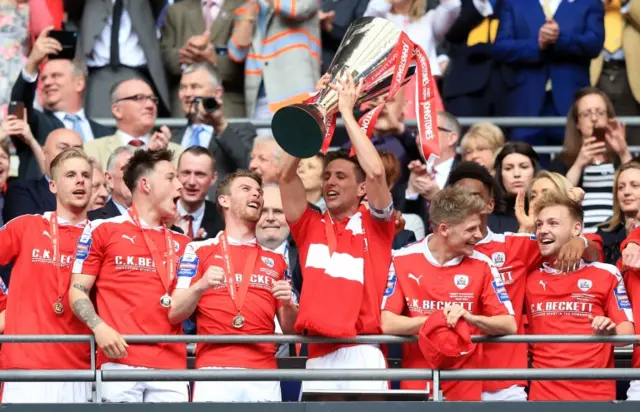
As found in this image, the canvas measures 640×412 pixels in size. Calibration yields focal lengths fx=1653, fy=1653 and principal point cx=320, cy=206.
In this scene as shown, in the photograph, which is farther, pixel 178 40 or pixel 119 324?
pixel 178 40

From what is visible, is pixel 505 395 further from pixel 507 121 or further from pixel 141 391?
pixel 507 121

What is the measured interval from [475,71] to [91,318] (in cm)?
559

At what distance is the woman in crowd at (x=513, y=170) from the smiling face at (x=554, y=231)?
3.98ft

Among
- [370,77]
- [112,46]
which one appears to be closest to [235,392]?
[370,77]

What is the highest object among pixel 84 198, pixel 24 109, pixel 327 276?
pixel 24 109

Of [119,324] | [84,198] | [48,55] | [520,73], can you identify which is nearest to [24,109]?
[48,55]

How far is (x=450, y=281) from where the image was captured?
943cm

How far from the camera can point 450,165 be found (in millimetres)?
12305

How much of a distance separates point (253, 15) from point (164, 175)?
144 inches

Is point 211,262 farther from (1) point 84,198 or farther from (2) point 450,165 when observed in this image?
(2) point 450,165

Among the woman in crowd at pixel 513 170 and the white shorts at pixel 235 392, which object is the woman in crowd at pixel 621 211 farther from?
the white shorts at pixel 235 392

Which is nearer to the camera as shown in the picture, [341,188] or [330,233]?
[330,233]

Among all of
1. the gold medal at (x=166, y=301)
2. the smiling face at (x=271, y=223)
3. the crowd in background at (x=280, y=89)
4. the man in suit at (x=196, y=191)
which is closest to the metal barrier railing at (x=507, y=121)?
the crowd in background at (x=280, y=89)

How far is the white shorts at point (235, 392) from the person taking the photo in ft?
31.8
